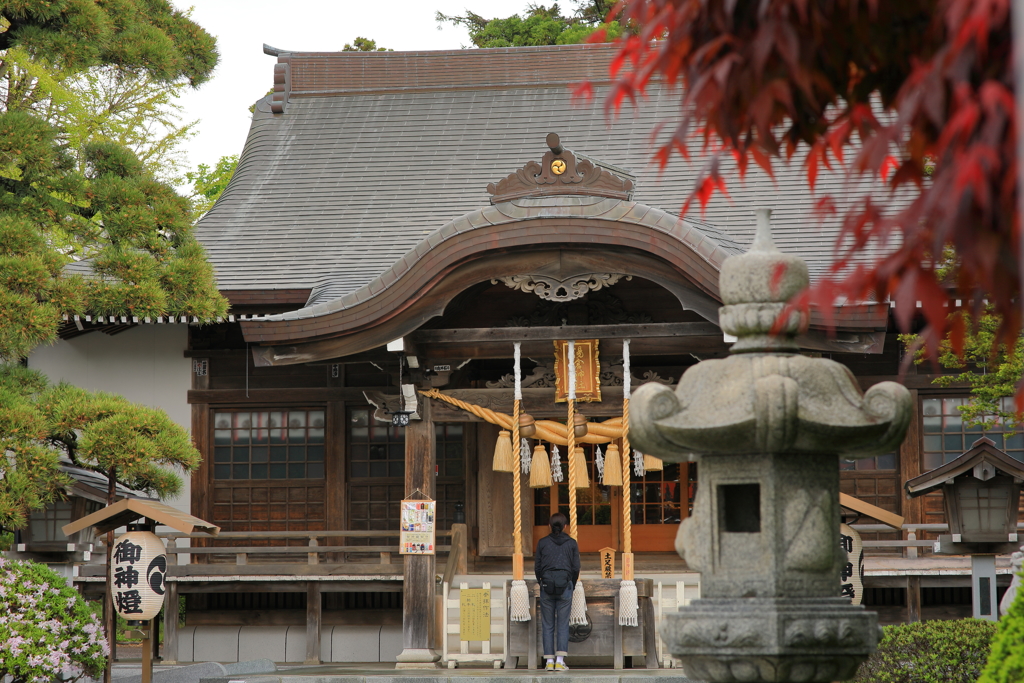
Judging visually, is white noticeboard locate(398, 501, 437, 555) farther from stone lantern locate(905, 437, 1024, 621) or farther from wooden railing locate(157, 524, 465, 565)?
stone lantern locate(905, 437, 1024, 621)

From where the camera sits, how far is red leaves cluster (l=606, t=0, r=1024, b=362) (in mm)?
2959

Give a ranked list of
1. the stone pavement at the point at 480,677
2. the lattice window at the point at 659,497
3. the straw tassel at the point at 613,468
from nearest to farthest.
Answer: the stone pavement at the point at 480,677 < the straw tassel at the point at 613,468 < the lattice window at the point at 659,497

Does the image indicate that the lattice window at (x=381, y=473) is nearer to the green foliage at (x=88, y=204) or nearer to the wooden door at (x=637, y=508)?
the wooden door at (x=637, y=508)

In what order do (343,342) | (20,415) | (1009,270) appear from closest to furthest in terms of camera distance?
(1009,270)
(20,415)
(343,342)

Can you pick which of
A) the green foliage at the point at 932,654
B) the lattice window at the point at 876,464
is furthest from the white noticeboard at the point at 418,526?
the lattice window at the point at 876,464

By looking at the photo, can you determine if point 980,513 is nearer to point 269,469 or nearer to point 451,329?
point 451,329

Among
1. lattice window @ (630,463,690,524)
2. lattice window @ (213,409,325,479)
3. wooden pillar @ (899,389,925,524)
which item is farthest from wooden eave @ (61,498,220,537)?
wooden pillar @ (899,389,925,524)

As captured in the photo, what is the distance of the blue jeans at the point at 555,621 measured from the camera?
10.4 m

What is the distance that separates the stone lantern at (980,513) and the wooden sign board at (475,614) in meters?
4.24

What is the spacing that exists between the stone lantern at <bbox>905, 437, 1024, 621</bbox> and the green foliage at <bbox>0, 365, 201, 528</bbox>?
274 inches

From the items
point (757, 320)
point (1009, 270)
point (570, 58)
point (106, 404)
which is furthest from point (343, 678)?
point (570, 58)

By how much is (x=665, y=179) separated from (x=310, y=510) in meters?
6.60

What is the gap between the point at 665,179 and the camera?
52.2ft

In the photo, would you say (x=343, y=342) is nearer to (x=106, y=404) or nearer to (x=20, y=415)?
(x=106, y=404)
